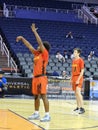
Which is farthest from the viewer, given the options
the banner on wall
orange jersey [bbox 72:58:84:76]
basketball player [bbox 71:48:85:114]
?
the banner on wall

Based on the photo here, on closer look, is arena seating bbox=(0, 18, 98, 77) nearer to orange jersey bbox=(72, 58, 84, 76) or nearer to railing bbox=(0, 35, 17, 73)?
railing bbox=(0, 35, 17, 73)

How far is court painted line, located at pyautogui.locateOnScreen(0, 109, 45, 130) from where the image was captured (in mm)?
8211

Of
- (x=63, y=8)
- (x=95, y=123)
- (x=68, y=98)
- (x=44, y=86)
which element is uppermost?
(x=63, y=8)

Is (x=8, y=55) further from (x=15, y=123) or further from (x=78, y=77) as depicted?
(x=15, y=123)

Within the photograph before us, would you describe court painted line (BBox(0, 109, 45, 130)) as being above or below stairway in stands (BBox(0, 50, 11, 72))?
above

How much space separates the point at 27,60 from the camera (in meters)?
23.2

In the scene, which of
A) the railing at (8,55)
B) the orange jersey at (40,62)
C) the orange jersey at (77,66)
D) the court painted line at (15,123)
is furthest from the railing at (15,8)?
the orange jersey at (40,62)

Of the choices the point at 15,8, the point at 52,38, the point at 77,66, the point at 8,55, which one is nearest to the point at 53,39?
the point at 52,38

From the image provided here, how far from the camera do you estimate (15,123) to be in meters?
8.76

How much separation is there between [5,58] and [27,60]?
211cm

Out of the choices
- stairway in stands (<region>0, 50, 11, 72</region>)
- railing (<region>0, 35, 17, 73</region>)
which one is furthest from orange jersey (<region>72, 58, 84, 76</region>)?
A: stairway in stands (<region>0, 50, 11, 72</region>)

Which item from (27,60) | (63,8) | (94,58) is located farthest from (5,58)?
(63,8)

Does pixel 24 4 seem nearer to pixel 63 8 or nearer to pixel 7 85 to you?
pixel 63 8

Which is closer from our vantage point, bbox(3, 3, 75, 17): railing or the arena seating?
the arena seating
